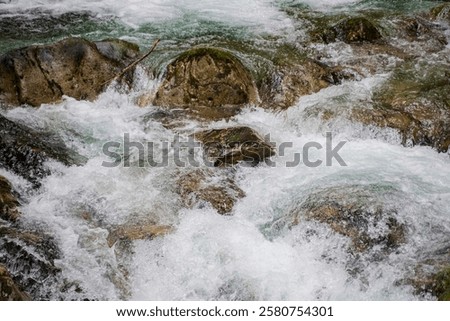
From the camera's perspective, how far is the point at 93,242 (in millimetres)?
4949

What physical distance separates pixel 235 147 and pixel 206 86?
152 cm

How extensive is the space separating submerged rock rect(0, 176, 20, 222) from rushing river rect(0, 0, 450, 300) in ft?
0.53

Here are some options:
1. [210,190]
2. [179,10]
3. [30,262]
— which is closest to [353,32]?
[179,10]

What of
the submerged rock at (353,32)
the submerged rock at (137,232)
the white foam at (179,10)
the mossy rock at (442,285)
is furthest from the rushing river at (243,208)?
the white foam at (179,10)

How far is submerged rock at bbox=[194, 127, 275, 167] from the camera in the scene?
6.20m

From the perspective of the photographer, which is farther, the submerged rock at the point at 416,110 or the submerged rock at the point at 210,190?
the submerged rock at the point at 416,110

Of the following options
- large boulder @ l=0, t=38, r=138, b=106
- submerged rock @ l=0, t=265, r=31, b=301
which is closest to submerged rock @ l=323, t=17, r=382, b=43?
large boulder @ l=0, t=38, r=138, b=106

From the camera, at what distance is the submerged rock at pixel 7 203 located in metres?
5.01

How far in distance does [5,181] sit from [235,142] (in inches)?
111

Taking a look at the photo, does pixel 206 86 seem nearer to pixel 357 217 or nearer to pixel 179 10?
pixel 357 217

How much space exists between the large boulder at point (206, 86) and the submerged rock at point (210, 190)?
5.01ft

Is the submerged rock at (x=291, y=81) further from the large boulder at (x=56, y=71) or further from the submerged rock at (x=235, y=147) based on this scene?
the large boulder at (x=56, y=71)

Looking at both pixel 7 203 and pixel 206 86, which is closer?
pixel 7 203

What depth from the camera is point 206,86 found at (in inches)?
290
